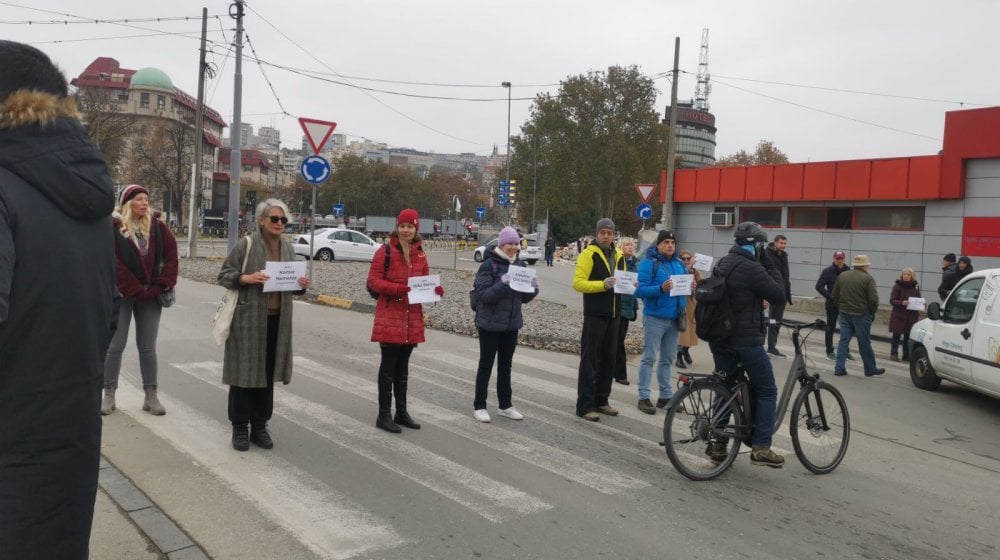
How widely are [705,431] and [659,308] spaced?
209 centimetres

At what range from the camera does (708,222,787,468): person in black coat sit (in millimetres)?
5555

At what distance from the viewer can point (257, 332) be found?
5.57 metres

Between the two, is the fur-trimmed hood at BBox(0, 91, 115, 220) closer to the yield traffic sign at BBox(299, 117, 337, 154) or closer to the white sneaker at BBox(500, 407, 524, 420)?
the white sneaker at BBox(500, 407, 524, 420)

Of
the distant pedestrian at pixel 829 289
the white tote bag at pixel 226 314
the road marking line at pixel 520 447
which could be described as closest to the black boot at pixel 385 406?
the road marking line at pixel 520 447

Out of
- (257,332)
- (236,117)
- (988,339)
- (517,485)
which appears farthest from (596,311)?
(236,117)

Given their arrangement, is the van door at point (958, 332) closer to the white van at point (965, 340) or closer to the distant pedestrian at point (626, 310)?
the white van at point (965, 340)

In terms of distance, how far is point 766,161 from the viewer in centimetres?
7150

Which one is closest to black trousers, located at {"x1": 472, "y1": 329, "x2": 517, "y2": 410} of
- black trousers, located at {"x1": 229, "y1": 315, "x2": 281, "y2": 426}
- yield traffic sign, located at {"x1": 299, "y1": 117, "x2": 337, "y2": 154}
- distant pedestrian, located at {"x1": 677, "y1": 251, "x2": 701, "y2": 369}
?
black trousers, located at {"x1": 229, "y1": 315, "x2": 281, "y2": 426}

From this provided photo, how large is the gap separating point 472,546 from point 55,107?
3.00 metres

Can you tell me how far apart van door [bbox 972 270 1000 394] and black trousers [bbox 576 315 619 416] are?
431 centimetres

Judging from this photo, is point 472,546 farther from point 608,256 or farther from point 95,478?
point 608,256

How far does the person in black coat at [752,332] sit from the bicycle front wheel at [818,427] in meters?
0.27

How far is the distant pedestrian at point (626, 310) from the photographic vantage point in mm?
7746

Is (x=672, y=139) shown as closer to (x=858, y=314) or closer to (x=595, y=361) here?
(x=858, y=314)
